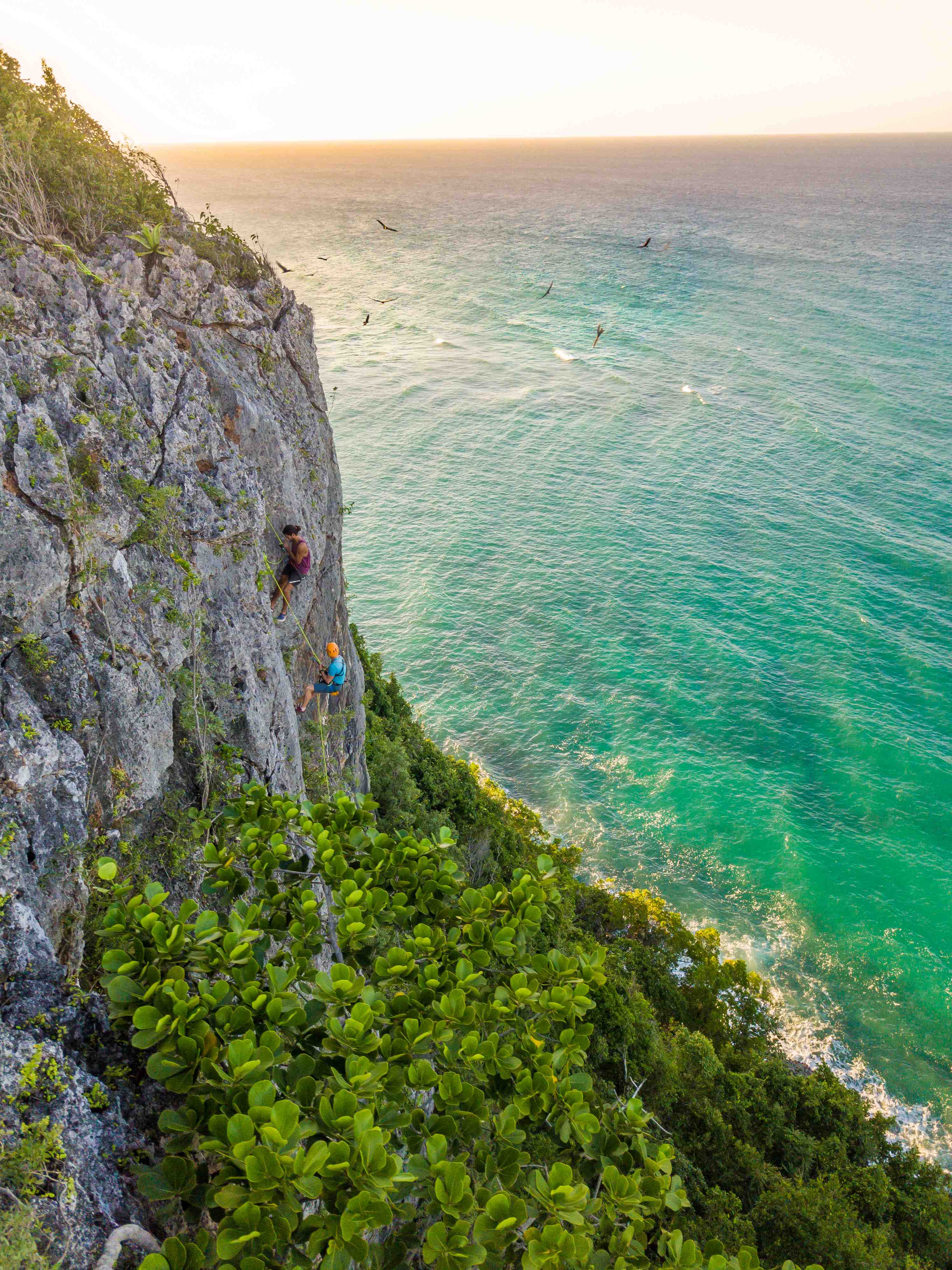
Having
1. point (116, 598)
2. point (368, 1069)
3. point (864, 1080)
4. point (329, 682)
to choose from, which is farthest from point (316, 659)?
point (864, 1080)

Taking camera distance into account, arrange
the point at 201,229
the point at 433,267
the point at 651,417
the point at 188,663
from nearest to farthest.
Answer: the point at 188,663, the point at 201,229, the point at 651,417, the point at 433,267

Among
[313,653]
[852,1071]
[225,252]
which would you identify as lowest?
[852,1071]

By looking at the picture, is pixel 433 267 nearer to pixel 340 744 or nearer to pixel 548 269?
pixel 548 269

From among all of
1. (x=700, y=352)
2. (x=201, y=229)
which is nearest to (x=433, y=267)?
(x=700, y=352)

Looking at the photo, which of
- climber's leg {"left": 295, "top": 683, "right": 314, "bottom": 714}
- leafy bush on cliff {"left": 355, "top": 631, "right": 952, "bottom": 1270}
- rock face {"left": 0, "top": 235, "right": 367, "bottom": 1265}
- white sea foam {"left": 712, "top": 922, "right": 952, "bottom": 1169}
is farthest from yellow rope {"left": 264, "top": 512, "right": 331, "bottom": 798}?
white sea foam {"left": 712, "top": 922, "right": 952, "bottom": 1169}

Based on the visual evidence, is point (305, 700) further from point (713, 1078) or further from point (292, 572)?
point (713, 1078)
